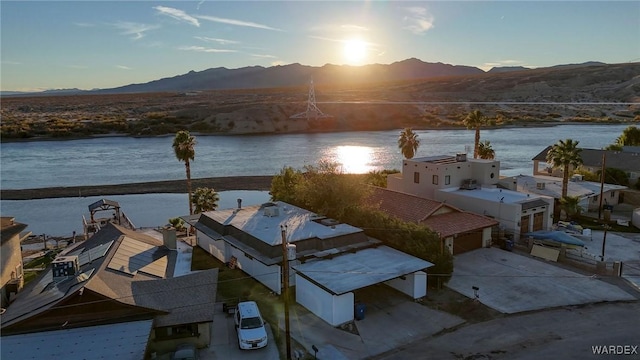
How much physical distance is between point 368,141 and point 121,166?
5646 cm

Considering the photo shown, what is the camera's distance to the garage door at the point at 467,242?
29.2 meters

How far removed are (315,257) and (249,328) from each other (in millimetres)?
5982

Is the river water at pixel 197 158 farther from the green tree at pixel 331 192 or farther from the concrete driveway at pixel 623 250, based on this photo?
the green tree at pixel 331 192

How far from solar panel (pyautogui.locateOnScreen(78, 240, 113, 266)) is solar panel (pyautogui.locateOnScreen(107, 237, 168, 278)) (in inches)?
24.8

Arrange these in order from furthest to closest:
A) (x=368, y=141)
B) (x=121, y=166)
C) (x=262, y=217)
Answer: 1. (x=368, y=141)
2. (x=121, y=166)
3. (x=262, y=217)

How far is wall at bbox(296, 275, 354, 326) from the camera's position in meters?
19.9

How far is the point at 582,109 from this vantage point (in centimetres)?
16812

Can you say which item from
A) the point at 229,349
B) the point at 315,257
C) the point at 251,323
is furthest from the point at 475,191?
the point at 229,349

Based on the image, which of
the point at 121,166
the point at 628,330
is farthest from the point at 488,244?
the point at 121,166

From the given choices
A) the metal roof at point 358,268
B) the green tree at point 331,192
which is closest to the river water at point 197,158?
the green tree at point 331,192

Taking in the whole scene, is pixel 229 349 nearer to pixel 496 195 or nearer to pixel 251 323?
pixel 251 323

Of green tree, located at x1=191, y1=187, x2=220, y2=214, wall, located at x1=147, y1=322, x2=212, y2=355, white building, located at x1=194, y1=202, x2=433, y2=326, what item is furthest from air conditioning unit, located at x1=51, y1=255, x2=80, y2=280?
green tree, located at x1=191, y1=187, x2=220, y2=214

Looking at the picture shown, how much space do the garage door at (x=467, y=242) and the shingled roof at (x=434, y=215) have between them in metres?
0.64

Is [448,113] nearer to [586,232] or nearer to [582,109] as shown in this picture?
[582,109]
